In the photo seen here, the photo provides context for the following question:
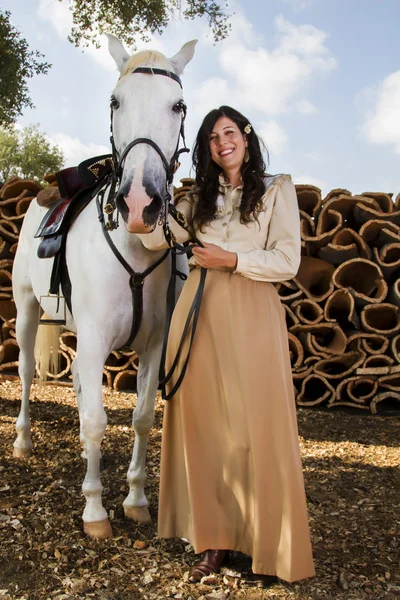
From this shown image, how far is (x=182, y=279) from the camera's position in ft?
8.14

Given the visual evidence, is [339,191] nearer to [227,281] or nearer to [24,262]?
[24,262]

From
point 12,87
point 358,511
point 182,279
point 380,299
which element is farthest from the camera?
point 12,87

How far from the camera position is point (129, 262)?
7.47 ft

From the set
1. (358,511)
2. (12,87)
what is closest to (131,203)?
(358,511)

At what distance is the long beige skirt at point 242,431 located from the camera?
1.88 metres

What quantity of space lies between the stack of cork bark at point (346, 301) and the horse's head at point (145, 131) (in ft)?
9.03

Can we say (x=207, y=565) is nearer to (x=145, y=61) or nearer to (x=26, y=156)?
(x=145, y=61)

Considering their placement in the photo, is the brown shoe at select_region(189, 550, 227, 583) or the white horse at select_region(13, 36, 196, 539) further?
the brown shoe at select_region(189, 550, 227, 583)

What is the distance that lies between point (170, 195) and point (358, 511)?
1.91 m

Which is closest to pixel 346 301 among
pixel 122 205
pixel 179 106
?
pixel 179 106

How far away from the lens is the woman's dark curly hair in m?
2.03

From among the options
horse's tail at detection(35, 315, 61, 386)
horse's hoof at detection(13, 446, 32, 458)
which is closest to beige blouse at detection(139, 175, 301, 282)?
horse's hoof at detection(13, 446, 32, 458)

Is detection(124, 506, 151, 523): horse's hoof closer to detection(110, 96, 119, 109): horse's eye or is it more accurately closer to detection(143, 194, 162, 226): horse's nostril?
detection(143, 194, 162, 226): horse's nostril

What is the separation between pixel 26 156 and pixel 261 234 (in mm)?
20014
